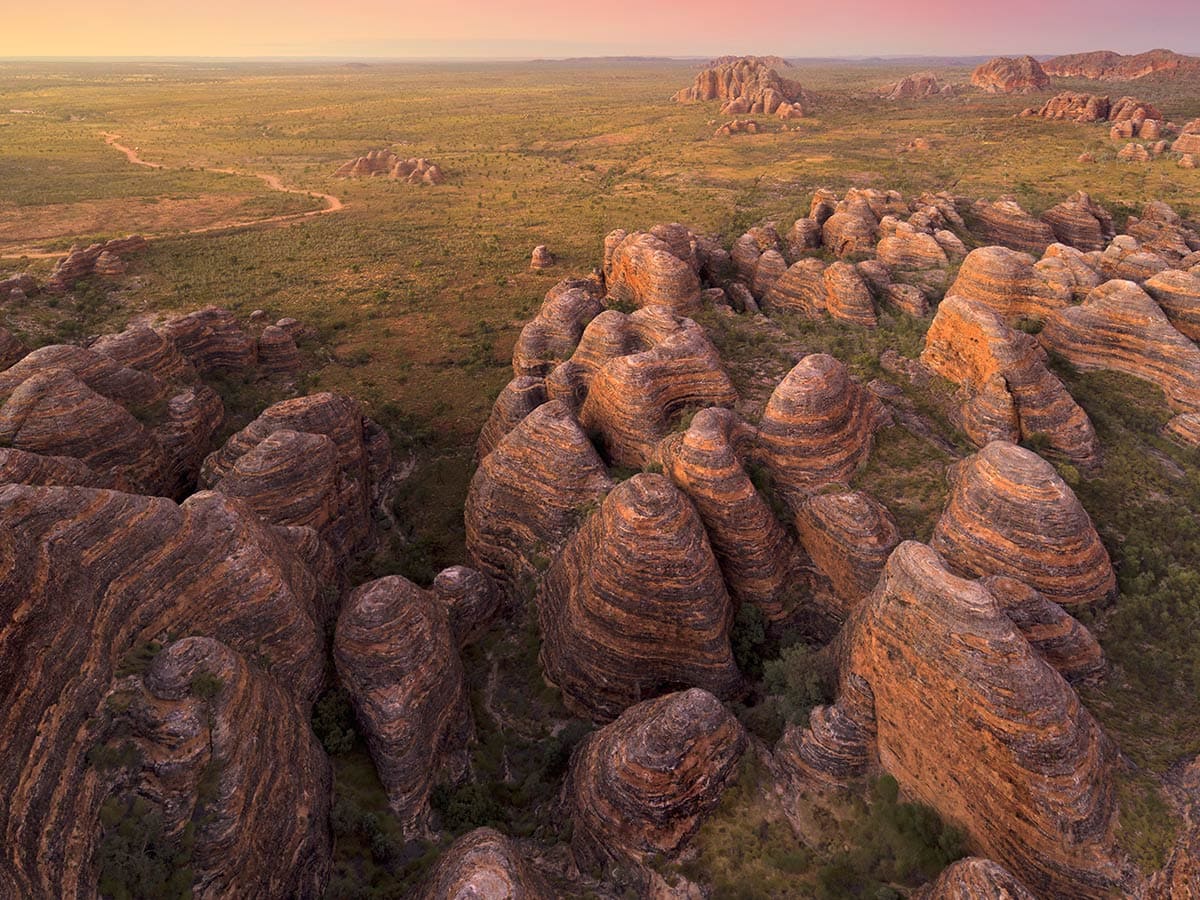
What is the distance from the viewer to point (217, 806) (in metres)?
15.4

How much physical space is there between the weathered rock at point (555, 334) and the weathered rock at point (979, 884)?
33.6 meters

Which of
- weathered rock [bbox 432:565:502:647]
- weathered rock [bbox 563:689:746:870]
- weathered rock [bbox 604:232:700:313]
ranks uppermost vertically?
weathered rock [bbox 604:232:700:313]

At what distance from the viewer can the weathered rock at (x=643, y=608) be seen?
23656mm

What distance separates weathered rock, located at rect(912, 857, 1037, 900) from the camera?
13.6 m

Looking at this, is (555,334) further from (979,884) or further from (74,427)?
(979,884)

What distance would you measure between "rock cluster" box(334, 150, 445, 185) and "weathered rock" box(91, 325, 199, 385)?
342 feet

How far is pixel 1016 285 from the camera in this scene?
130ft

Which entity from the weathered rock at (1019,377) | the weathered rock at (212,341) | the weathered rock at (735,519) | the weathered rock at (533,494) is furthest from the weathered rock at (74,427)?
the weathered rock at (1019,377)

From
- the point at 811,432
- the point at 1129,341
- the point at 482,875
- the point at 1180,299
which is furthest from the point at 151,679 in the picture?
the point at 1180,299

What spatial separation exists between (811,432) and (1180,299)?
26.1 meters

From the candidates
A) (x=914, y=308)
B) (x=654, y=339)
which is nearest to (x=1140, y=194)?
(x=914, y=308)

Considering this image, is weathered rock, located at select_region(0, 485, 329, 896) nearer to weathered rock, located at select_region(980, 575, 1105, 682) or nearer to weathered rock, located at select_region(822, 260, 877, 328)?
weathered rock, located at select_region(980, 575, 1105, 682)

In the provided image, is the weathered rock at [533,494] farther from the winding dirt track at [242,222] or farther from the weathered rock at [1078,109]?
the weathered rock at [1078,109]

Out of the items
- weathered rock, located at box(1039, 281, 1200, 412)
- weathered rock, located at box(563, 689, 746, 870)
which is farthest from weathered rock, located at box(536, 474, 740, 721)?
weathered rock, located at box(1039, 281, 1200, 412)
